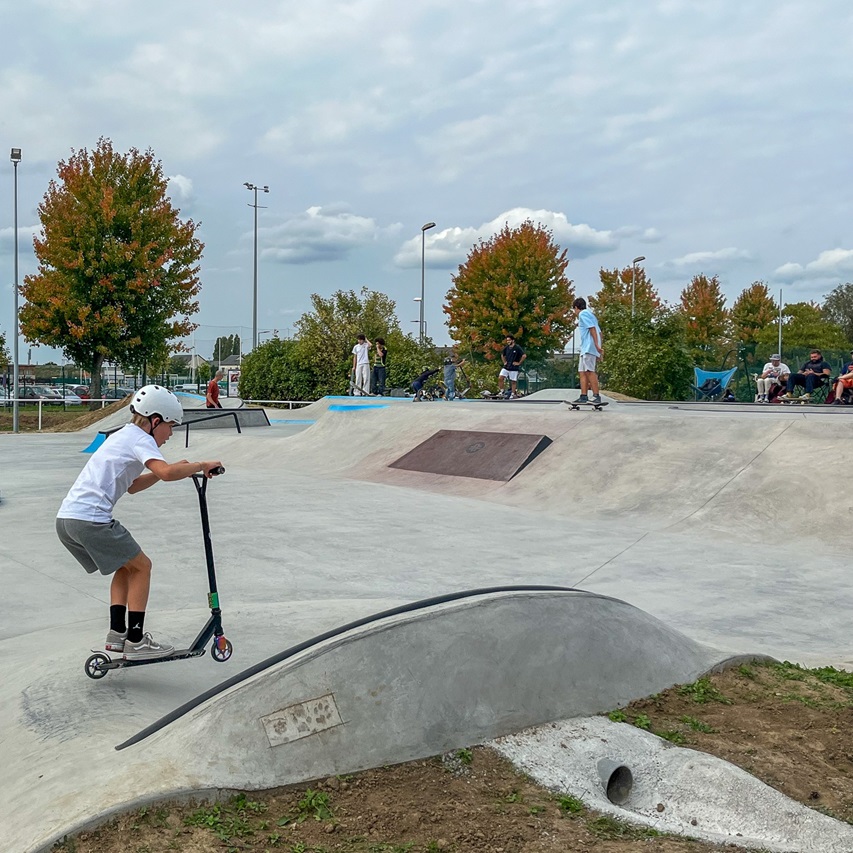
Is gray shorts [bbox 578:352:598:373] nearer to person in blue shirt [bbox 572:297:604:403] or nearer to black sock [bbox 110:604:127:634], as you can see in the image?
person in blue shirt [bbox 572:297:604:403]

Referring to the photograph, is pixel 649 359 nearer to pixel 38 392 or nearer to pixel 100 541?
pixel 100 541

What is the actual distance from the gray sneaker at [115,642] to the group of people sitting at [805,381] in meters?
15.9

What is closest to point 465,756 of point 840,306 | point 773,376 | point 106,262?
point 773,376

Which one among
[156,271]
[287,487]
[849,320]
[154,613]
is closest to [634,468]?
[287,487]

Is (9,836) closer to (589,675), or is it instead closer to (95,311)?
(589,675)

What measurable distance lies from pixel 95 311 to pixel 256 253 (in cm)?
1220

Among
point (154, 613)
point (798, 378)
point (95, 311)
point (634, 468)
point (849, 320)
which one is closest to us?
point (154, 613)

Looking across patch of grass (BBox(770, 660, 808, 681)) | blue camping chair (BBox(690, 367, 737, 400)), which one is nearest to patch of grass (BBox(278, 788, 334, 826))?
patch of grass (BBox(770, 660, 808, 681))

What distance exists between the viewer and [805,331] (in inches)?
2325

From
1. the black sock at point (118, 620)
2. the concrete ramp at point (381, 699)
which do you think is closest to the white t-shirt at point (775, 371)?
the concrete ramp at point (381, 699)

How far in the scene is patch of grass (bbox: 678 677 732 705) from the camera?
13.7 feet

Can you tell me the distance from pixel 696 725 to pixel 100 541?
9.42ft

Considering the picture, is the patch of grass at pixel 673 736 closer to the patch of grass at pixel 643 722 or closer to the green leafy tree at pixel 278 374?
the patch of grass at pixel 643 722

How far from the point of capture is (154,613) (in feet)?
17.8
